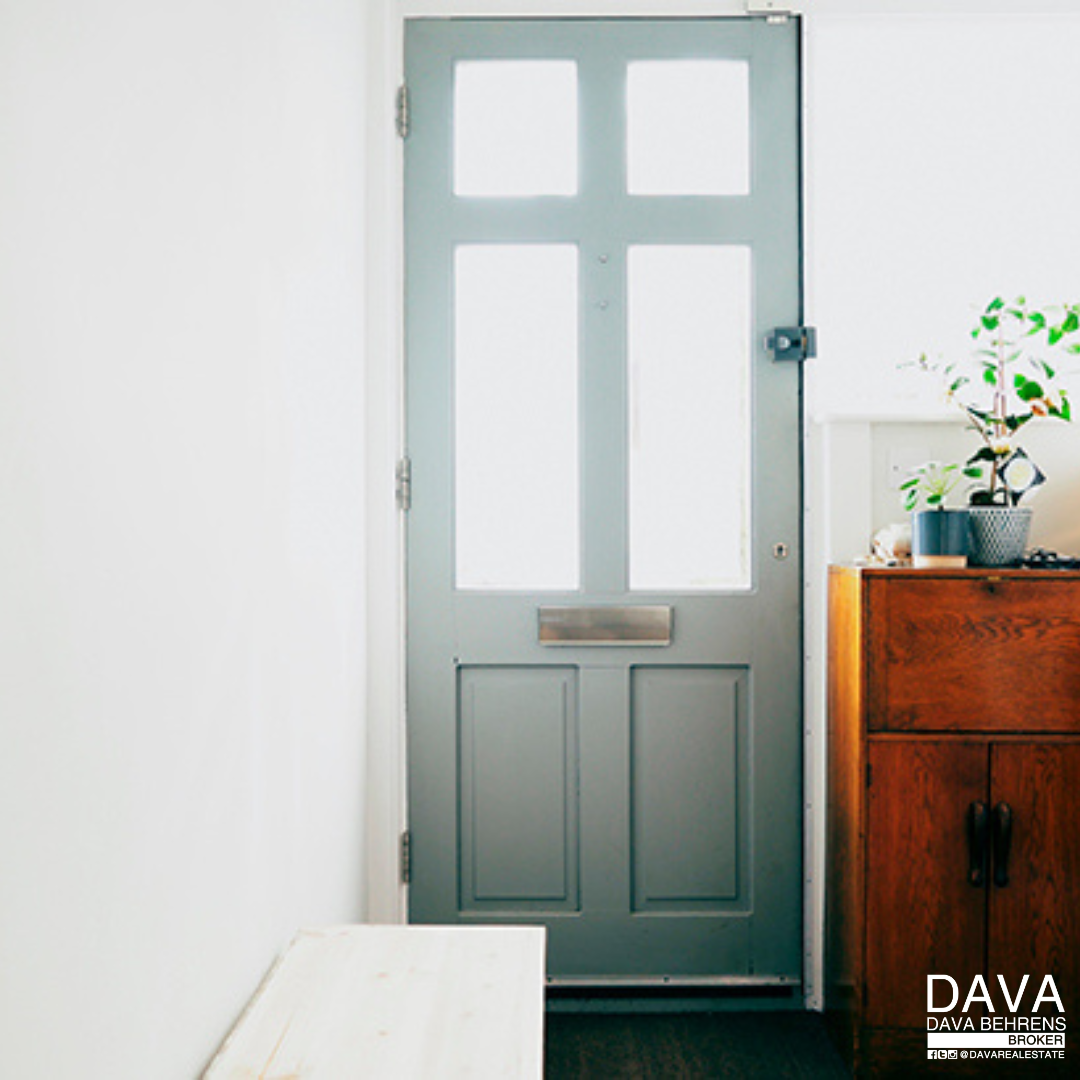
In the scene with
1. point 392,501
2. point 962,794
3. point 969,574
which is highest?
point 392,501

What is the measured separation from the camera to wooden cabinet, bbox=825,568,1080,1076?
205 cm

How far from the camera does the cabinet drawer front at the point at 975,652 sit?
2051mm

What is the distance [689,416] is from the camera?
8.13 feet

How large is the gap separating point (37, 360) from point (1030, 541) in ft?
7.23

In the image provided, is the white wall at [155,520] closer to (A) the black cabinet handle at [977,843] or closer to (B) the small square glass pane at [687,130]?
(B) the small square glass pane at [687,130]

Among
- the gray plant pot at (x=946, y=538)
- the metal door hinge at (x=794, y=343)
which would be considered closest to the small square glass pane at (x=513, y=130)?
the metal door hinge at (x=794, y=343)

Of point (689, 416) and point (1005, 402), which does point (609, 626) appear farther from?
point (1005, 402)

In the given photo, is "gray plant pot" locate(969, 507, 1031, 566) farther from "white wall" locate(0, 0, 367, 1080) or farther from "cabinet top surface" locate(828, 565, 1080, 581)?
"white wall" locate(0, 0, 367, 1080)

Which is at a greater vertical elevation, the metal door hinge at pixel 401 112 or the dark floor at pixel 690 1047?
the metal door hinge at pixel 401 112

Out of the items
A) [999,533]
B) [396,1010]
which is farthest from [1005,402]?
[396,1010]

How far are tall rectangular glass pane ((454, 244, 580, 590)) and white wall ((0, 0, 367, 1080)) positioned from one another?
0.60m

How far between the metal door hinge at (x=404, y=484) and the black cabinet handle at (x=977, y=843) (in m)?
1.37

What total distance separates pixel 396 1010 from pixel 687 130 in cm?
200

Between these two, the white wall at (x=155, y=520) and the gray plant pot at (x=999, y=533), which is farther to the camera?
the gray plant pot at (x=999, y=533)
